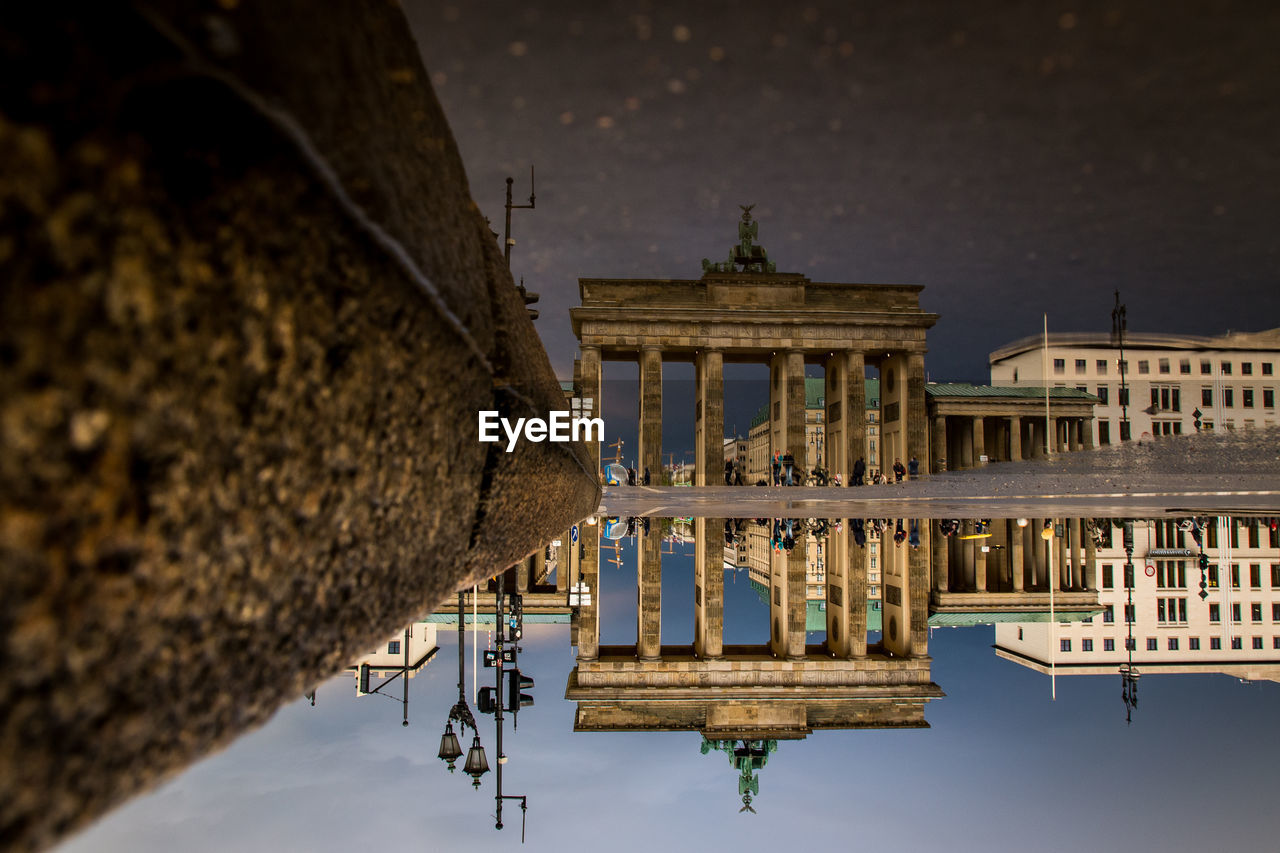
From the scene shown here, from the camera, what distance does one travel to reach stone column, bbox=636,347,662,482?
41.8 meters

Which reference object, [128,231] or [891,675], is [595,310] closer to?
[891,675]

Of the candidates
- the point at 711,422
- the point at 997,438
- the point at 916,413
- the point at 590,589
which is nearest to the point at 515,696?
the point at 590,589

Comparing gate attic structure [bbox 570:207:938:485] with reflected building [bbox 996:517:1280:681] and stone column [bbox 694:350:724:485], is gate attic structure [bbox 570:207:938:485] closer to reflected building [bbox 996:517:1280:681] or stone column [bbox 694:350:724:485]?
stone column [bbox 694:350:724:485]

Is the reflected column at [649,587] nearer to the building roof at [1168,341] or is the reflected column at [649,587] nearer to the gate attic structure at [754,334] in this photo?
the gate attic structure at [754,334]

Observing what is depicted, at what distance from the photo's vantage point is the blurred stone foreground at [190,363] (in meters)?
0.51

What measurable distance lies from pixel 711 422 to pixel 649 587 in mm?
23443

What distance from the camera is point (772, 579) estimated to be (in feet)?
74.0

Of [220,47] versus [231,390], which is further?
[231,390]

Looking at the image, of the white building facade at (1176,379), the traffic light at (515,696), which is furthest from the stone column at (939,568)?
the white building facade at (1176,379)

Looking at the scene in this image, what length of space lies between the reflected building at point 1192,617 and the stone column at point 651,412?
21237 mm

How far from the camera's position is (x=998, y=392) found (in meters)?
49.9

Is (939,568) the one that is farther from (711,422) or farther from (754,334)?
(754,334)

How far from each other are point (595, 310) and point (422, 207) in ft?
131

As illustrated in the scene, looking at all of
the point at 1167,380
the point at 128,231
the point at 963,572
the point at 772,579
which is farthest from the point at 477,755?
the point at 1167,380
